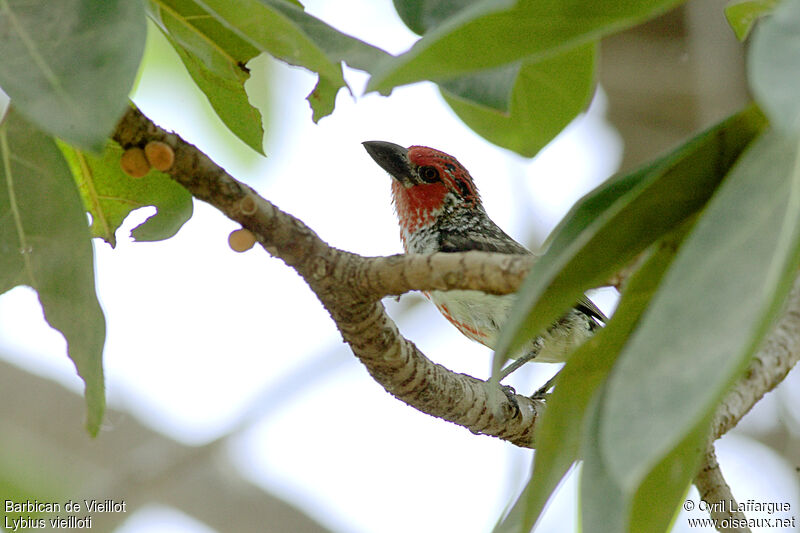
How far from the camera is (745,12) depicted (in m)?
1.61

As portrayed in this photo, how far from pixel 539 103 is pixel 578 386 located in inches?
17.8

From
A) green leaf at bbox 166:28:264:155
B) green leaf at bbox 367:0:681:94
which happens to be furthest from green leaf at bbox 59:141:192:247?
green leaf at bbox 367:0:681:94

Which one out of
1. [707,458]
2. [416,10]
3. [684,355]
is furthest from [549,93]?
[707,458]

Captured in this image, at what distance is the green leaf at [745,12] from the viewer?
61.9 inches

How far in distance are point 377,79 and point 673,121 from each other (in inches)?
166

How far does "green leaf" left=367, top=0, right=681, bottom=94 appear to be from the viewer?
0.88 m

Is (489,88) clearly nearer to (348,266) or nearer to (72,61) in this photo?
(348,266)

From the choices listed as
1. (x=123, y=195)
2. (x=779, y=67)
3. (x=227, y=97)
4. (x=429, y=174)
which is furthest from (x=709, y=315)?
(x=429, y=174)

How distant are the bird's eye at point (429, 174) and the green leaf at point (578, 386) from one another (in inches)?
109

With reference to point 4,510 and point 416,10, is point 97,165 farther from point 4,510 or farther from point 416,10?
point 4,510

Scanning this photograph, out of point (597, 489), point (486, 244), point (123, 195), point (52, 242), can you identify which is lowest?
point (597, 489)

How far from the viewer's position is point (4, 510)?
4219mm

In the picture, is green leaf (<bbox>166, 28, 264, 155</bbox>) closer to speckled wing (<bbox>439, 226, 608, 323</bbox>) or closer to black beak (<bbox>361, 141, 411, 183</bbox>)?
speckled wing (<bbox>439, 226, 608, 323</bbox>)

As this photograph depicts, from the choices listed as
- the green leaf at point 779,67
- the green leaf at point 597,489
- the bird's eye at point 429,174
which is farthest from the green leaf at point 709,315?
the bird's eye at point 429,174
